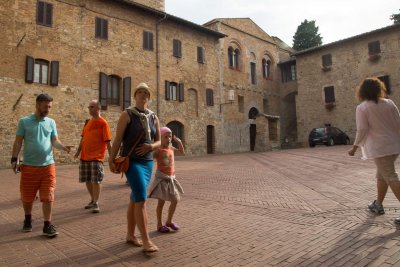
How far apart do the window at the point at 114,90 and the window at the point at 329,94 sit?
732 inches

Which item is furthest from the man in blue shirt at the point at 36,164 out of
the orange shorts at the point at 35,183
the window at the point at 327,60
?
the window at the point at 327,60

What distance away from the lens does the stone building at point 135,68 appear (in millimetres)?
14312

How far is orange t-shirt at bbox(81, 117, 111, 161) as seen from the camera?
16.6 ft

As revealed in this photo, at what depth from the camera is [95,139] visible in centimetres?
507

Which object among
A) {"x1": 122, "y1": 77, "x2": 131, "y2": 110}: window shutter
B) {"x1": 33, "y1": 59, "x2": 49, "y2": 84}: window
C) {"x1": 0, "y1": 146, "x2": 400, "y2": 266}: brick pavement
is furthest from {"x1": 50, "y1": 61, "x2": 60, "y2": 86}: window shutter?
{"x1": 0, "y1": 146, "x2": 400, "y2": 266}: brick pavement

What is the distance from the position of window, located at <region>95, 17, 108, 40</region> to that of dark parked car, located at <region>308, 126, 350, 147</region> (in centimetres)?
1662

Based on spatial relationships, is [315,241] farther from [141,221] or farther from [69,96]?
[69,96]

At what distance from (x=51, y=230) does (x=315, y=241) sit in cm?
315

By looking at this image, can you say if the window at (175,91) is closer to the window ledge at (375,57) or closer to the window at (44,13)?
the window at (44,13)

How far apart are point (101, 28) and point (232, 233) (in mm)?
16727

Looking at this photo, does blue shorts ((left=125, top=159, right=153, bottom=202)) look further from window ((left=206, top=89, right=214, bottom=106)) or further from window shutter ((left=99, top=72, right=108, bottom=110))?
window ((left=206, top=89, right=214, bottom=106))

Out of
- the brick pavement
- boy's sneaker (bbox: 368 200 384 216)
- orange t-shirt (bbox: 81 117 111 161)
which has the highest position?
orange t-shirt (bbox: 81 117 111 161)

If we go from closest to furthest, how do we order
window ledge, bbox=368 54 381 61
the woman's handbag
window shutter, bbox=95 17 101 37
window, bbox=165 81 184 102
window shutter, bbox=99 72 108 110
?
1. the woman's handbag
2. window shutter, bbox=99 72 108 110
3. window shutter, bbox=95 17 101 37
4. window, bbox=165 81 184 102
5. window ledge, bbox=368 54 381 61

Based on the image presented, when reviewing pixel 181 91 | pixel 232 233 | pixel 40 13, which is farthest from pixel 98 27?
pixel 232 233
